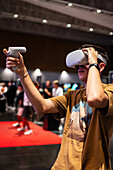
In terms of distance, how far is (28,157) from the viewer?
3.68m

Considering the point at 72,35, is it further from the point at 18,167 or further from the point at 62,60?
the point at 18,167

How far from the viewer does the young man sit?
3.13ft

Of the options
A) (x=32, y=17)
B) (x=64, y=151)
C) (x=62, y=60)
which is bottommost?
(x=64, y=151)

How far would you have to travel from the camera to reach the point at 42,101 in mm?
1226

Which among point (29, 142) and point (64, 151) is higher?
point (64, 151)

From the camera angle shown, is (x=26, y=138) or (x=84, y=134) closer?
(x=84, y=134)

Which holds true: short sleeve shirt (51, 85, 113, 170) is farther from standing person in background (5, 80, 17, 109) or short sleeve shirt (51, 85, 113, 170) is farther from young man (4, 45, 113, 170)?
standing person in background (5, 80, 17, 109)

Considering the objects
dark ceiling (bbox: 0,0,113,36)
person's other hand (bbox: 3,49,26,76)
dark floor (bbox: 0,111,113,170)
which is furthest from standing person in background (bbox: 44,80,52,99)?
person's other hand (bbox: 3,49,26,76)

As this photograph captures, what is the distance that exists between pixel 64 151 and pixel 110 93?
0.42 metres

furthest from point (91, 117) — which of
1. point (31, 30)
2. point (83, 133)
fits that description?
point (31, 30)

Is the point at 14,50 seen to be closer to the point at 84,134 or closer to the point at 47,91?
the point at 84,134

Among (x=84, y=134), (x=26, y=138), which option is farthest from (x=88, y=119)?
(x=26, y=138)

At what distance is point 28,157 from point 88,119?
2.86 metres

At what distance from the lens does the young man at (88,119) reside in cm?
95
